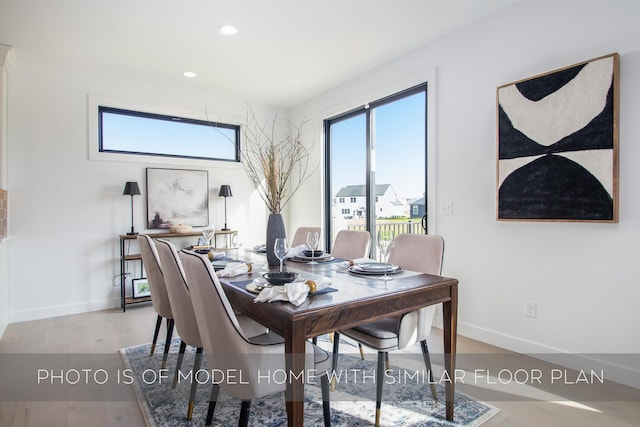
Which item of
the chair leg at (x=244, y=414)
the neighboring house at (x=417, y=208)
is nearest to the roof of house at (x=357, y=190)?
the neighboring house at (x=417, y=208)

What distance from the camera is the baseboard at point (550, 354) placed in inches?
84.1

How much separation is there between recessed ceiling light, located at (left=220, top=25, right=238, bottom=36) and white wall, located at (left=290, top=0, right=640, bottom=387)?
5.44ft

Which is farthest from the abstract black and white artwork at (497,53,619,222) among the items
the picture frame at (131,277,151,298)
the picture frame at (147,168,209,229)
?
the picture frame at (131,277,151,298)

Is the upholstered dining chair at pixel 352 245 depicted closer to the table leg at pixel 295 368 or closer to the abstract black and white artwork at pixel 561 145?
the abstract black and white artwork at pixel 561 145

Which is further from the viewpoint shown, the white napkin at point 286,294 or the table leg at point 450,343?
the table leg at point 450,343

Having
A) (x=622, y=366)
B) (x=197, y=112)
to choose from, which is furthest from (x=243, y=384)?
(x=197, y=112)

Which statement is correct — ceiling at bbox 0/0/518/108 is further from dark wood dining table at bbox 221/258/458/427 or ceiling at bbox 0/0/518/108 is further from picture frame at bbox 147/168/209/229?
dark wood dining table at bbox 221/258/458/427

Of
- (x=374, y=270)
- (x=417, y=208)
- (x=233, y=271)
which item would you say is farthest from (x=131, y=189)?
(x=374, y=270)

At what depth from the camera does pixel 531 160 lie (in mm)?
2525

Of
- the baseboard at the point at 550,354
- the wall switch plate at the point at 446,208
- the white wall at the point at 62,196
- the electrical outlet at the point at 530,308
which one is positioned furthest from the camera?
the white wall at the point at 62,196

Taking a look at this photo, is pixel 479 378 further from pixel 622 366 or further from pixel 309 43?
pixel 309 43

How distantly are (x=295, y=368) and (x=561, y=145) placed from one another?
2286mm

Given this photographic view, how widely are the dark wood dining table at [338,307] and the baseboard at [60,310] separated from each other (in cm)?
293

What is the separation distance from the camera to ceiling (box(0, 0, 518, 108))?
2.68 metres
